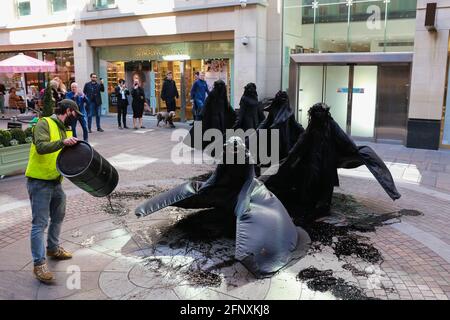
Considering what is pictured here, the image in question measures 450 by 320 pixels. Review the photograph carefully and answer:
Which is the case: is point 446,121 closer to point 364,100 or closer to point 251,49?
point 364,100

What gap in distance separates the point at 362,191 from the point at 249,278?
4198 mm

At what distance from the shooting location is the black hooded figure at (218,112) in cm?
1021

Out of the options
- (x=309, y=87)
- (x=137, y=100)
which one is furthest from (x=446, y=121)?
(x=137, y=100)

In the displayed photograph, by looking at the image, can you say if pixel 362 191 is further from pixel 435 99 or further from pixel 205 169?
pixel 435 99

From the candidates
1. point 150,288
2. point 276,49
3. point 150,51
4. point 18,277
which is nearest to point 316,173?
point 150,288

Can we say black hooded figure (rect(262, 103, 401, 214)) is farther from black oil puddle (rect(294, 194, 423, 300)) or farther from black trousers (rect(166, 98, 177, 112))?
black trousers (rect(166, 98, 177, 112))

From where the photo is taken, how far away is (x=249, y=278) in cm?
447

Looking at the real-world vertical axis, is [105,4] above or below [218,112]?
above

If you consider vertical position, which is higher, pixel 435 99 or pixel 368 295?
pixel 435 99

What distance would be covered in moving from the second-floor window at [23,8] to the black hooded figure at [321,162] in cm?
1998

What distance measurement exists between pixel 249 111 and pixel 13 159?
197 inches

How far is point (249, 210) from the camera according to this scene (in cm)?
480

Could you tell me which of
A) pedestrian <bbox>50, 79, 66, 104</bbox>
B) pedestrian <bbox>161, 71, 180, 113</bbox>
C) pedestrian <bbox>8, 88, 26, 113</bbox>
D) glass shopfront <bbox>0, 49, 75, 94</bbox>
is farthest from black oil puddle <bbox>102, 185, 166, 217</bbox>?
pedestrian <bbox>8, 88, 26, 113</bbox>

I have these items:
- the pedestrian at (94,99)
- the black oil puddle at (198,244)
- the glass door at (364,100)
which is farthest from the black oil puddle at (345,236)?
the pedestrian at (94,99)
